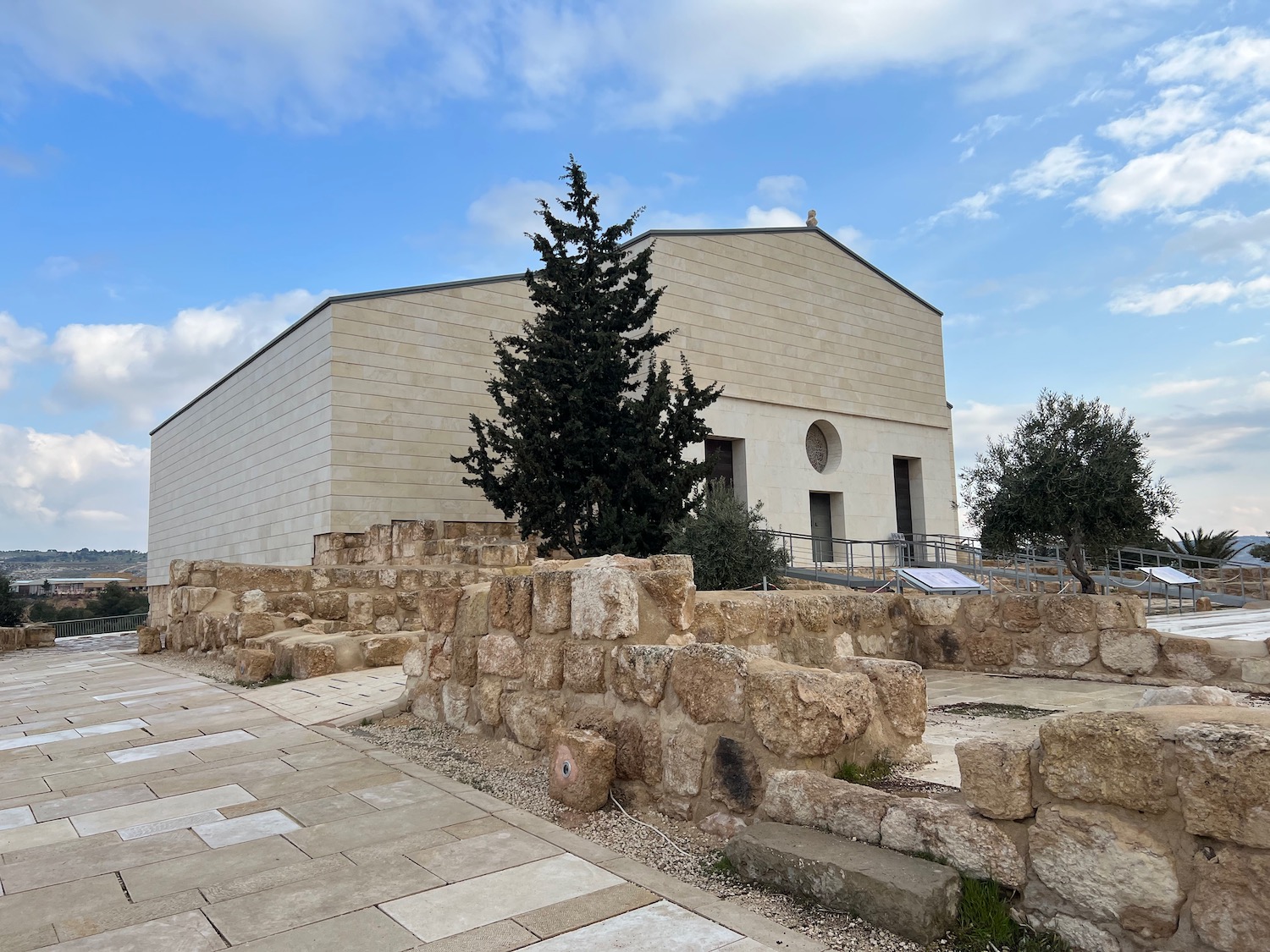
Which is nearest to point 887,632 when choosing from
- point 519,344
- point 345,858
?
point 345,858

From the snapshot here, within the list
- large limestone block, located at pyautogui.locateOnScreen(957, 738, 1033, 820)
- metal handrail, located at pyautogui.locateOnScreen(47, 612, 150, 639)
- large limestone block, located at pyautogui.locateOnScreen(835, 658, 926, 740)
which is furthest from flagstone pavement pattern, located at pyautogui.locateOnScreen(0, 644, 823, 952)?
metal handrail, located at pyautogui.locateOnScreen(47, 612, 150, 639)

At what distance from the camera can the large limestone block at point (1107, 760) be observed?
2.46 m

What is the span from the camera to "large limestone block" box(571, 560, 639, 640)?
15.9 ft

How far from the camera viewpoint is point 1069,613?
22.0ft

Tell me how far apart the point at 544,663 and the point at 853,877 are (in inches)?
111

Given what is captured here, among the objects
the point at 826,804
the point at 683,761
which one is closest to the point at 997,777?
the point at 826,804

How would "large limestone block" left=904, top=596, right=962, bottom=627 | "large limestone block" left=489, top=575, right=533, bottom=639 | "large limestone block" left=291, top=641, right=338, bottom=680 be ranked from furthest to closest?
1. "large limestone block" left=291, top=641, right=338, bottom=680
2. "large limestone block" left=904, top=596, right=962, bottom=627
3. "large limestone block" left=489, top=575, right=533, bottom=639

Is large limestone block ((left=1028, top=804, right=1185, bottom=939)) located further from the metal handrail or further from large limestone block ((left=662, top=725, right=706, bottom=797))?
the metal handrail

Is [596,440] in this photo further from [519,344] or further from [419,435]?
[419,435]

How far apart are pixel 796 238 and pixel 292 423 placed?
57.7 feet

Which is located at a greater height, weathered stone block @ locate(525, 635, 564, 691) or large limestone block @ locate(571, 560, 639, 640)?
large limestone block @ locate(571, 560, 639, 640)

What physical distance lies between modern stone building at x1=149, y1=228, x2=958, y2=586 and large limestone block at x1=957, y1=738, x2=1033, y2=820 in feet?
67.5

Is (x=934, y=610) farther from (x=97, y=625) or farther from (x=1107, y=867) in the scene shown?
(x=97, y=625)

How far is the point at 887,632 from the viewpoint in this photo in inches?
288
